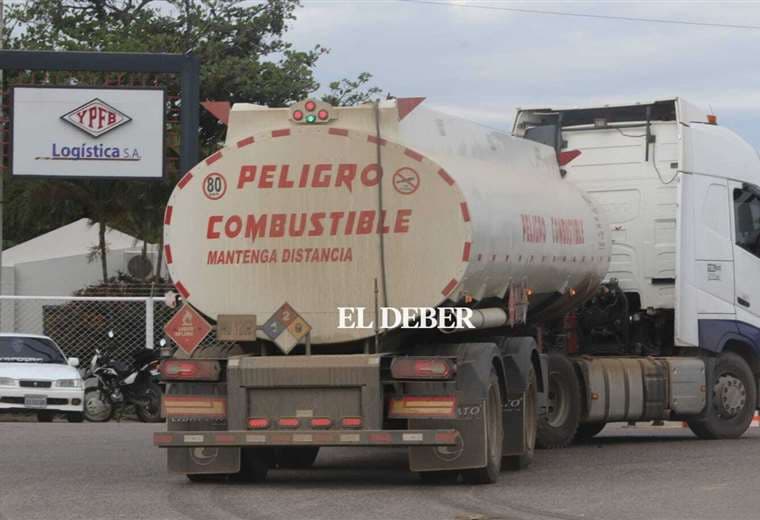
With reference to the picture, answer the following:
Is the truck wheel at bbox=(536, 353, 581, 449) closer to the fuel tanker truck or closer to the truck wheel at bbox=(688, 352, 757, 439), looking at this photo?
the truck wheel at bbox=(688, 352, 757, 439)

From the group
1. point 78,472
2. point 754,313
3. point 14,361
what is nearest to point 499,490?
point 78,472

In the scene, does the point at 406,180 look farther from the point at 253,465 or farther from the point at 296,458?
the point at 296,458

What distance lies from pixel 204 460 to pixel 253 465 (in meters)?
0.70

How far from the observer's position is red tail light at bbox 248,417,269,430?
1376 cm

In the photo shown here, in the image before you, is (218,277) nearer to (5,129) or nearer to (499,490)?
(499,490)

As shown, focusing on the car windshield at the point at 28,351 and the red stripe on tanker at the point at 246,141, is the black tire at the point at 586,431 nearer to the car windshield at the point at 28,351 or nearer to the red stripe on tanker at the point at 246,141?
the red stripe on tanker at the point at 246,141

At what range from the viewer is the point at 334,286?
45.6ft

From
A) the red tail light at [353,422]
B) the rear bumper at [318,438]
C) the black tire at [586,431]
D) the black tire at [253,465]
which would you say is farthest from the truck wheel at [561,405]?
the red tail light at [353,422]

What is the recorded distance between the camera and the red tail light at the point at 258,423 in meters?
13.8

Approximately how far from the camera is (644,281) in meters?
19.7

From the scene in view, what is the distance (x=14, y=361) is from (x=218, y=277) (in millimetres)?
11718

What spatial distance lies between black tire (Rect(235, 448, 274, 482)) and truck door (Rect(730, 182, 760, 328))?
24.1ft

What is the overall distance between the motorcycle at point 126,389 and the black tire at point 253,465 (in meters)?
9.89

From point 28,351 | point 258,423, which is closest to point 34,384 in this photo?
point 28,351
